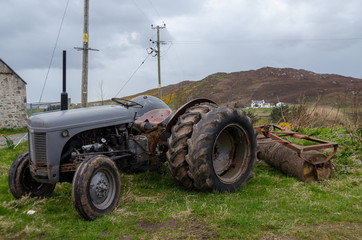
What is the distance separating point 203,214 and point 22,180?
2.68m

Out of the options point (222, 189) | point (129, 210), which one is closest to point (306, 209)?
point (222, 189)

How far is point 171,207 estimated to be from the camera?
168 inches

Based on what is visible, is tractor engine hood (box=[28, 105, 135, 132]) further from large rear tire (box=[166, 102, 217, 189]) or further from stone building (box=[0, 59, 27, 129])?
stone building (box=[0, 59, 27, 129])

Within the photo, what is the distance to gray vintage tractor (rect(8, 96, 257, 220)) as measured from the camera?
4.13 metres

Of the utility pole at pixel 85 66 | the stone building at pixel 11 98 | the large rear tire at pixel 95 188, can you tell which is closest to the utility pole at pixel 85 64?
the utility pole at pixel 85 66

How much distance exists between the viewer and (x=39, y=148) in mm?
4234

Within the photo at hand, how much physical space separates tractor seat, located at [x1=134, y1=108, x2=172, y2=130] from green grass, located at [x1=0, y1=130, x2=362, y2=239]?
3.32 feet

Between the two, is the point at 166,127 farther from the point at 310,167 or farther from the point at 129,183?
the point at 310,167

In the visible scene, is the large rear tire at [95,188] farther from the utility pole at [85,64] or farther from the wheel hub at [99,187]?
the utility pole at [85,64]

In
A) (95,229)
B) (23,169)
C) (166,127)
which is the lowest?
(95,229)

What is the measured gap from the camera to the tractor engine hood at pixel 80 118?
418 cm

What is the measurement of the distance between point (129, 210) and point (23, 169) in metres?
1.74

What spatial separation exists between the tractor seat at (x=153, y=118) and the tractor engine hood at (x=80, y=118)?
1.17 feet

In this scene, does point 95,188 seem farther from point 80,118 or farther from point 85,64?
point 85,64
